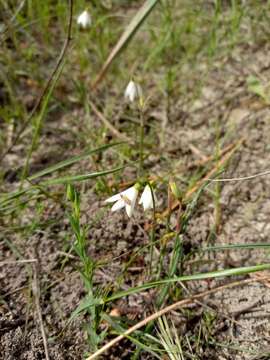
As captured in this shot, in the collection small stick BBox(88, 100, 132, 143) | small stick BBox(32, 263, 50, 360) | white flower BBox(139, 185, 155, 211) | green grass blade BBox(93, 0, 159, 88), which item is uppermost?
green grass blade BBox(93, 0, 159, 88)

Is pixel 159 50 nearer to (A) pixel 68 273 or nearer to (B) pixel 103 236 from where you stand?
(B) pixel 103 236

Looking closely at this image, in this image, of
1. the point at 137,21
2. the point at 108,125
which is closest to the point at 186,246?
the point at 108,125

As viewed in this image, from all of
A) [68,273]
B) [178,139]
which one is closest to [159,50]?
[178,139]

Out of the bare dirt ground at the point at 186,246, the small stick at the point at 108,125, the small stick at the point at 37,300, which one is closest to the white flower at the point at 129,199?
the bare dirt ground at the point at 186,246

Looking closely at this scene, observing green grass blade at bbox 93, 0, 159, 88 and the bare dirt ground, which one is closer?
the bare dirt ground

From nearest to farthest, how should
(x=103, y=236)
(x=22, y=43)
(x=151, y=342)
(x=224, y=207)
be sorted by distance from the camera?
(x=151, y=342) < (x=103, y=236) < (x=224, y=207) < (x=22, y=43)

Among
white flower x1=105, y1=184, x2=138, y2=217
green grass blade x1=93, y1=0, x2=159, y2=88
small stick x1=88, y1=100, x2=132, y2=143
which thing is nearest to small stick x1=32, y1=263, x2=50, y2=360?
white flower x1=105, y1=184, x2=138, y2=217

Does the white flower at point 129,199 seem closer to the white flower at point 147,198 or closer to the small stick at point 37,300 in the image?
the white flower at point 147,198

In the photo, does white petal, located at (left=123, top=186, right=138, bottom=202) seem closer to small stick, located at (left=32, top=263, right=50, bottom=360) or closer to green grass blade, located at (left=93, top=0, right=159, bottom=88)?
small stick, located at (left=32, top=263, right=50, bottom=360)
